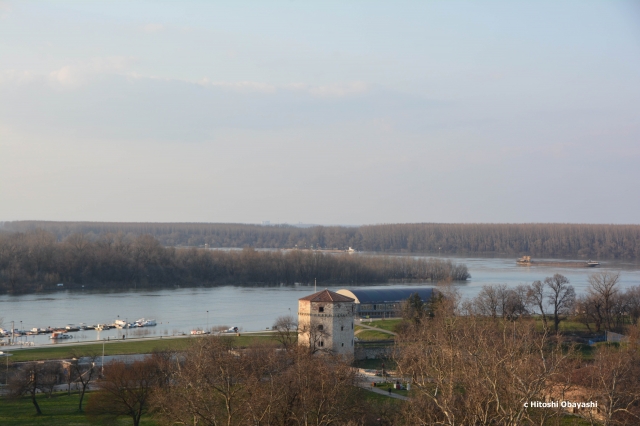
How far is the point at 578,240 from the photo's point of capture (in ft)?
326

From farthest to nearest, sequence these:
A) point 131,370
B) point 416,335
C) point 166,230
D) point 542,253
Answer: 1. point 166,230
2. point 542,253
3. point 416,335
4. point 131,370

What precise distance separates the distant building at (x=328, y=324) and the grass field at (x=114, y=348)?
2.32 m

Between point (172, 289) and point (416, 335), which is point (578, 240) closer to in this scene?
point (172, 289)

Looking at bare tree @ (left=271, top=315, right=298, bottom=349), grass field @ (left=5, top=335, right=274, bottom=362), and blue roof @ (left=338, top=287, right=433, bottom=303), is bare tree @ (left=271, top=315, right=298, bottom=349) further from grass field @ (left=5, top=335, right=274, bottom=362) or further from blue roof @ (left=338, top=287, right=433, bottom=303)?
blue roof @ (left=338, top=287, right=433, bottom=303)

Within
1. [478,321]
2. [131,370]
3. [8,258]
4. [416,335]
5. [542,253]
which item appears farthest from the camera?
[542,253]

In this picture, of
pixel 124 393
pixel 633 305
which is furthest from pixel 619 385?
pixel 633 305

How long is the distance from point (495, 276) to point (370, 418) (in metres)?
48.4

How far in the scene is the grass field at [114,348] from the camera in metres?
24.4

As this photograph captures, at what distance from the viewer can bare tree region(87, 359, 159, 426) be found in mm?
16984

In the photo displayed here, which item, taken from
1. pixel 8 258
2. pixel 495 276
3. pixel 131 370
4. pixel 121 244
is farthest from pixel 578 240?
pixel 131 370

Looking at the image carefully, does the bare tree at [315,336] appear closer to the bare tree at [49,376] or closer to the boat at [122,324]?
the bare tree at [49,376]

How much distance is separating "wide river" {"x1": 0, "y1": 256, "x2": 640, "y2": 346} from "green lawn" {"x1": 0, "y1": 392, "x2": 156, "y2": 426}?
959cm

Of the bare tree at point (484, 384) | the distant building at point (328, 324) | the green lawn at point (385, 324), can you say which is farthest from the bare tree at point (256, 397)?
the green lawn at point (385, 324)

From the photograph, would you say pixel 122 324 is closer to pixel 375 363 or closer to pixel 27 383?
pixel 375 363
